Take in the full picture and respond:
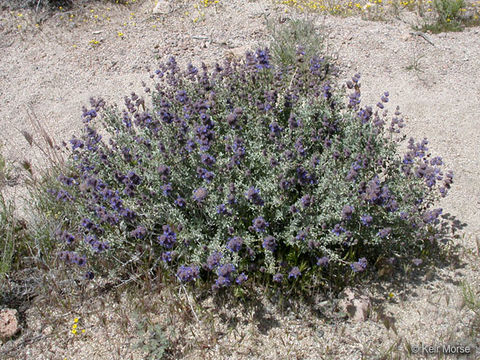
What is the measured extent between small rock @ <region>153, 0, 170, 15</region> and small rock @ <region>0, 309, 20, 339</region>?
5.90 meters

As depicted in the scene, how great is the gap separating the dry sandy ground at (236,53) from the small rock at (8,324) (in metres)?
0.08

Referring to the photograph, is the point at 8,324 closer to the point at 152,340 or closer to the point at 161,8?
the point at 152,340

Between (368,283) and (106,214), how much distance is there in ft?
6.65

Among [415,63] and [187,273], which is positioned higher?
[187,273]

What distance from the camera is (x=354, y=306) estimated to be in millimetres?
3098

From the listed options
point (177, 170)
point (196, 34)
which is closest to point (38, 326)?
point (177, 170)

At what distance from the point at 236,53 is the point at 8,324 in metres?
4.40

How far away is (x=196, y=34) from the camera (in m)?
6.79

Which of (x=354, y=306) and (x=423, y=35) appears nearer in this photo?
(x=354, y=306)

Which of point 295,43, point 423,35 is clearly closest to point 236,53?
point 295,43

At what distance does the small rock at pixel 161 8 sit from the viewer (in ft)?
24.9

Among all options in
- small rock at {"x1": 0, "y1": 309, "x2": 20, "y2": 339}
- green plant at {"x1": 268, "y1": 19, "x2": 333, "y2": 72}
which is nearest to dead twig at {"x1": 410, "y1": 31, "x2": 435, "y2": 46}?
green plant at {"x1": 268, "y1": 19, "x2": 333, "y2": 72}

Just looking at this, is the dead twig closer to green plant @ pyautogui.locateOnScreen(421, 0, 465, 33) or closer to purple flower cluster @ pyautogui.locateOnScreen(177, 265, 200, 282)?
green plant @ pyautogui.locateOnScreen(421, 0, 465, 33)

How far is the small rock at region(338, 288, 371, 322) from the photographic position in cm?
307
